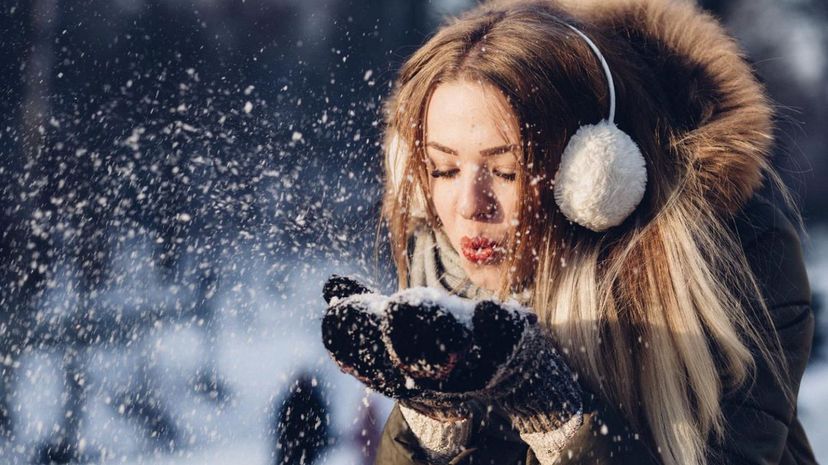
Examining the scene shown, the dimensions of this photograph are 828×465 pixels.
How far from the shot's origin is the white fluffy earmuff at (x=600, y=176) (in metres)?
1.71

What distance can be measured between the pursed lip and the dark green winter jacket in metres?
0.35

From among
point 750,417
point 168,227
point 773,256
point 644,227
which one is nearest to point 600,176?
point 644,227

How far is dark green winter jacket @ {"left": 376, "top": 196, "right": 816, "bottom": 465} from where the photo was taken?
164 centimetres

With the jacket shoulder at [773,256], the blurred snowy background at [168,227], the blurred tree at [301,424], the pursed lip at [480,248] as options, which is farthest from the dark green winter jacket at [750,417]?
the blurred tree at [301,424]

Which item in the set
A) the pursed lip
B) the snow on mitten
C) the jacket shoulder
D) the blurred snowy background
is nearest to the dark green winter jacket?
the jacket shoulder

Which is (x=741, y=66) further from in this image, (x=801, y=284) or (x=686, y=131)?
(x=801, y=284)

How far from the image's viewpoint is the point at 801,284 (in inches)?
72.1

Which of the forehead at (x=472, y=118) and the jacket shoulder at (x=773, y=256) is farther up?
the forehead at (x=472, y=118)

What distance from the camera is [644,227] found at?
71.5 inches

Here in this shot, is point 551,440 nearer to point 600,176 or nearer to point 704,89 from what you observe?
point 600,176

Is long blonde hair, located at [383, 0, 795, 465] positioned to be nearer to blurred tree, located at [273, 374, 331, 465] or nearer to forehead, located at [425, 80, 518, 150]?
forehead, located at [425, 80, 518, 150]

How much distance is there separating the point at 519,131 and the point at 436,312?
1.85ft

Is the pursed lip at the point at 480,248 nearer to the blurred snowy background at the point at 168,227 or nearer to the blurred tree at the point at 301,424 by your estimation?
the blurred snowy background at the point at 168,227

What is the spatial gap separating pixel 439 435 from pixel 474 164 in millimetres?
554
